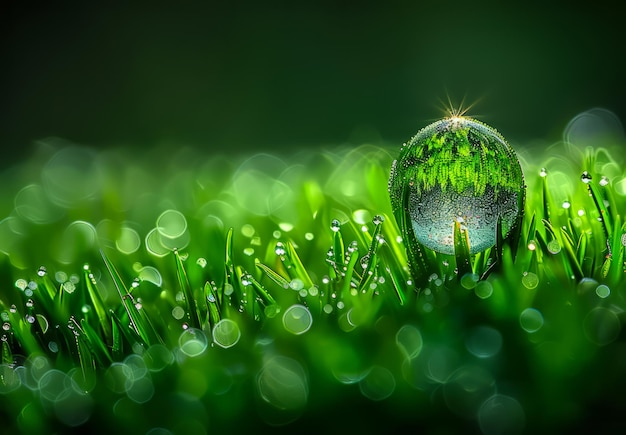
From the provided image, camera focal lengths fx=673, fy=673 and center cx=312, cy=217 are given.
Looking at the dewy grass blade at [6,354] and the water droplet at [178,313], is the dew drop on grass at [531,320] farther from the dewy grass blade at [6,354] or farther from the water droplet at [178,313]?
the dewy grass blade at [6,354]

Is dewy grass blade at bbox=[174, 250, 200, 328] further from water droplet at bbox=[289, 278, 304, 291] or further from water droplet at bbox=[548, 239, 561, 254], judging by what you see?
water droplet at bbox=[548, 239, 561, 254]

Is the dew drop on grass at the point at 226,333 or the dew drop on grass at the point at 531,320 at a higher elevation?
the dew drop on grass at the point at 531,320

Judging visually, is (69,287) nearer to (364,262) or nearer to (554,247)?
(364,262)

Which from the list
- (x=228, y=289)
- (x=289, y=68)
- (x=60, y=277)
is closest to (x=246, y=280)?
(x=228, y=289)

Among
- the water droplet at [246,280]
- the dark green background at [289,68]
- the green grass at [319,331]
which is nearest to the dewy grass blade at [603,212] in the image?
the green grass at [319,331]

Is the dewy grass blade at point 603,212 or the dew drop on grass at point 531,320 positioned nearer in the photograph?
the dew drop on grass at point 531,320

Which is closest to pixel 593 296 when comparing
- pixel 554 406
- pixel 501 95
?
pixel 554 406

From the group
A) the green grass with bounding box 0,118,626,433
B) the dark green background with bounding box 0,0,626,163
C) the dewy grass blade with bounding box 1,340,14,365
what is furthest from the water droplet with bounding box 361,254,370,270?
the dark green background with bounding box 0,0,626,163
